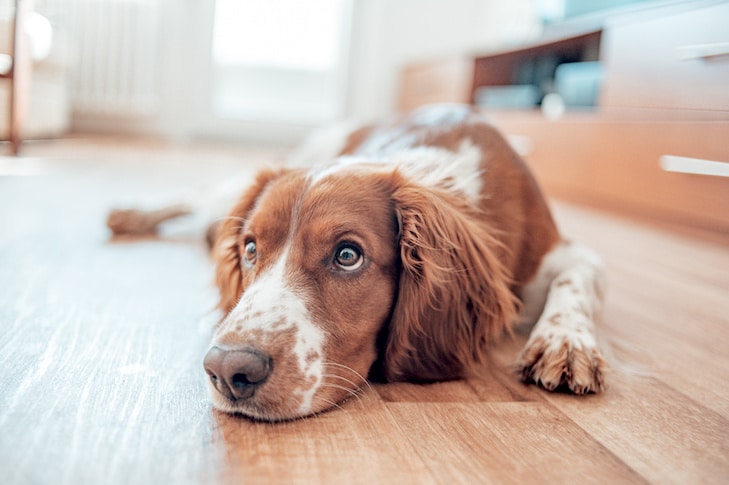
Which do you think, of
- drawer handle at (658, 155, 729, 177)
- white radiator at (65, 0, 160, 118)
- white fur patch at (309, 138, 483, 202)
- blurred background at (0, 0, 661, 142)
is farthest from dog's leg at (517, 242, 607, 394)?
white radiator at (65, 0, 160, 118)

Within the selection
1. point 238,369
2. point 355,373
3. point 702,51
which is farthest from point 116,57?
point 238,369

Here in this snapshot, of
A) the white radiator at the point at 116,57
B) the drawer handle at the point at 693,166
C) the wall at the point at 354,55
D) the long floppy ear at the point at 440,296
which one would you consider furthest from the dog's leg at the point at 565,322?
the white radiator at the point at 116,57

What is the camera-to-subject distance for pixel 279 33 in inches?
348

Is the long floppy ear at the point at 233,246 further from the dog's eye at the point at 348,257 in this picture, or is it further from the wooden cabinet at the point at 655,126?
the wooden cabinet at the point at 655,126

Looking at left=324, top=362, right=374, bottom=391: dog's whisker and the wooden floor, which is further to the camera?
left=324, top=362, right=374, bottom=391: dog's whisker

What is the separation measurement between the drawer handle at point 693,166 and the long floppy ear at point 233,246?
208 centimetres

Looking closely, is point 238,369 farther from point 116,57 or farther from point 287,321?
point 116,57

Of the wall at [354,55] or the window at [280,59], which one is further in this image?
the window at [280,59]

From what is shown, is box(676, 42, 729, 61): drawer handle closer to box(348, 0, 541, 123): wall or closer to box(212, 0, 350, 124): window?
box(348, 0, 541, 123): wall

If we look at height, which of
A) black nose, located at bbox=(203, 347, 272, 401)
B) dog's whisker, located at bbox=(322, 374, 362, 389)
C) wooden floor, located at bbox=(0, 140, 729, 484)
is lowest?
wooden floor, located at bbox=(0, 140, 729, 484)

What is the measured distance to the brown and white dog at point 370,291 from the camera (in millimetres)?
1262

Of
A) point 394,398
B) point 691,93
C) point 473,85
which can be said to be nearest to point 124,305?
point 394,398

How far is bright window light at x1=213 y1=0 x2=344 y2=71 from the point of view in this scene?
867 cm

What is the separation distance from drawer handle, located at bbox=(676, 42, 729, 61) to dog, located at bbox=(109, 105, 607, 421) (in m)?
1.71
